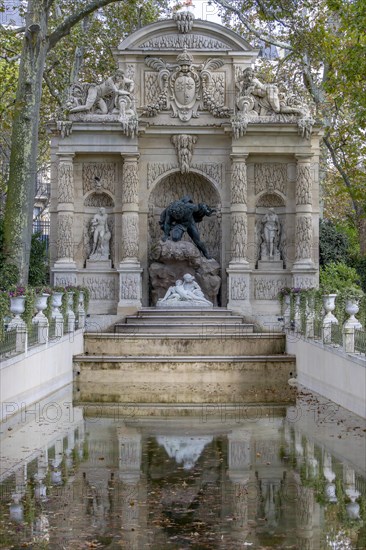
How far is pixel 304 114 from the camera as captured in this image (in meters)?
27.4

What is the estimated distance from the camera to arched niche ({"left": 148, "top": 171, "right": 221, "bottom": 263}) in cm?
2847

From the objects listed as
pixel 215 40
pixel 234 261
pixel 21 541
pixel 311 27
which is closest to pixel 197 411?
pixel 21 541

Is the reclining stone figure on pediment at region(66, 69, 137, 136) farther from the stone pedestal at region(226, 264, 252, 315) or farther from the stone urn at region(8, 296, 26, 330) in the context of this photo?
the stone urn at region(8, 296, 26, 330)

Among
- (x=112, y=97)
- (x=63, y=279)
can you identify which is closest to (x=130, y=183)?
(x=112, y=97)

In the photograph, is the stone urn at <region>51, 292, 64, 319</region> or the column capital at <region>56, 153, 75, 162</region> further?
the column capital at <region>56, 153, 75, 162</region>

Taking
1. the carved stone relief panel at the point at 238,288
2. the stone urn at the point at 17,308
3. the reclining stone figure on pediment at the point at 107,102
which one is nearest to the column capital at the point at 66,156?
the reclining stone figure on pediment at the point at 107,102

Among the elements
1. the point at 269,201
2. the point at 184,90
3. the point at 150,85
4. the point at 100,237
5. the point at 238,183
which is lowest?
the point at 100,237

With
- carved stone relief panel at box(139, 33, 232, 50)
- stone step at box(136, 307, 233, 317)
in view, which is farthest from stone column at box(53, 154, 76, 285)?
carved stone relief panel at box(139, 33, 232, 50)

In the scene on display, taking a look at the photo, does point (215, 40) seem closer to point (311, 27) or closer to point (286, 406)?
point (311, 27)

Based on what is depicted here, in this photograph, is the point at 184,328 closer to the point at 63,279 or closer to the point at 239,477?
the point at 63,279

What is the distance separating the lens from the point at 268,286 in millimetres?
27859

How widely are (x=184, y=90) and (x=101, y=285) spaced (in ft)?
17.4

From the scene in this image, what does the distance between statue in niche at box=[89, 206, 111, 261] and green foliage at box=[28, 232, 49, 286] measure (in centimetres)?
319

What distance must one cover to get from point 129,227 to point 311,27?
8853 mm
